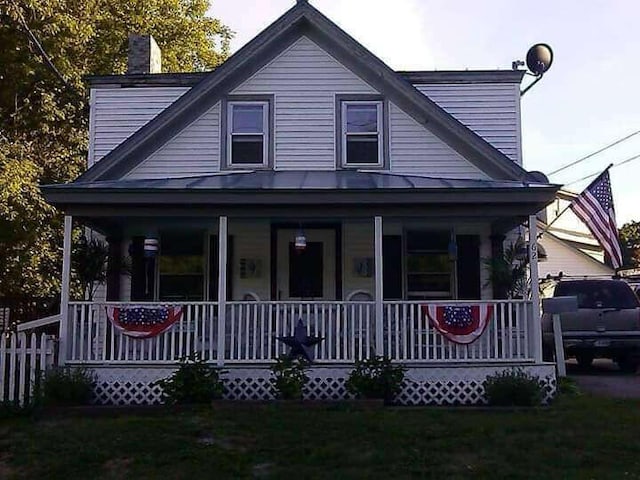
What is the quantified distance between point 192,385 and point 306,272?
13.5ft

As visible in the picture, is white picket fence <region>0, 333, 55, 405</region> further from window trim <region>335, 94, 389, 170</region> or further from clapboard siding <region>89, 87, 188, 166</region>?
window trim <region>335, 94, 389, 170</region>

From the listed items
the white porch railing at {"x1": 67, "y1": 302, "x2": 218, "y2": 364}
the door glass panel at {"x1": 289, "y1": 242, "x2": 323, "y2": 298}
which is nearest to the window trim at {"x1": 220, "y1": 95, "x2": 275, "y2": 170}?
the door glass panel at {"x1": 289, "y1": 242, "x2": 323, "y2": 298}

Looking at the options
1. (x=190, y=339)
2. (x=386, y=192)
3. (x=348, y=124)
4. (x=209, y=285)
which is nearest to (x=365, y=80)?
(x=348, y=124)

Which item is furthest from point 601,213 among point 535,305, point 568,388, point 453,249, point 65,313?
point 65,313

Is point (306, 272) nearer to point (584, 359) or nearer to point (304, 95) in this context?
point (304, 95)

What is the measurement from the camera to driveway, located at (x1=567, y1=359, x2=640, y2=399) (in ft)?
40.0

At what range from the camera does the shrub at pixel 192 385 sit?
1045 cm

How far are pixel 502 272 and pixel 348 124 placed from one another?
3.98 metres

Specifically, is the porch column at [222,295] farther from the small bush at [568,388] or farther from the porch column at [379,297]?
the small bush at [568,388]

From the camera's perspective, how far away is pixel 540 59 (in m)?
16.6

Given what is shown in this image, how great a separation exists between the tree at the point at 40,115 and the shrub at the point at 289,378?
30.0ft

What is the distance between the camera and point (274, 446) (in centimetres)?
816

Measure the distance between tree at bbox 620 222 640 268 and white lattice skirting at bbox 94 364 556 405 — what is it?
41279 mm

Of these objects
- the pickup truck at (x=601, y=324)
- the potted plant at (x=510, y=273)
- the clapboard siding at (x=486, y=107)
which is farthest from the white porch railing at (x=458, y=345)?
the clapboard siding at (x=486, y=107)
